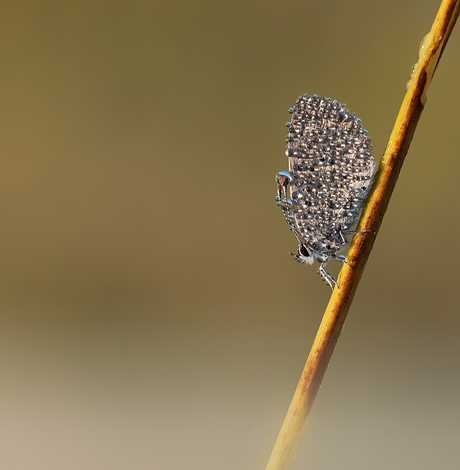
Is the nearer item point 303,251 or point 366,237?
point 366,237

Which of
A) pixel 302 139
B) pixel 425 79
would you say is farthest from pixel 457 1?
pixel 302 139

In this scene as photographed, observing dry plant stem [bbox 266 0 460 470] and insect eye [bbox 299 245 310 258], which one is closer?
dry plant stem [bbox 266 0 460 470]

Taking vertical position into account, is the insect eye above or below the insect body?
below

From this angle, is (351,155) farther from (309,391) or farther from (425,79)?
(309,391)

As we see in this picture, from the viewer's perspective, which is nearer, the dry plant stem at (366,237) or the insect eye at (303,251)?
the dry plant stem at (366,237)
